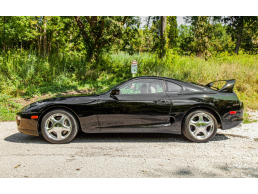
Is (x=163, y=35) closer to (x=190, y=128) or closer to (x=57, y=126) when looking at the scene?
(x=190, y=128)

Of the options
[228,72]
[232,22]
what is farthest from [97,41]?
[232,22]

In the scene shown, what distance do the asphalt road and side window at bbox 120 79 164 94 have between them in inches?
41.3

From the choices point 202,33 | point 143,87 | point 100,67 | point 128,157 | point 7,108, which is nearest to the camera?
point 128,157

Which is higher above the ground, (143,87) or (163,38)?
(163,38)

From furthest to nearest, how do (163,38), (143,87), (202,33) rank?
(202,33) → (163,38) → (143,87)

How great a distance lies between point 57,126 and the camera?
4.35m

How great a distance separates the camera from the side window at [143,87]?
4.52 meters

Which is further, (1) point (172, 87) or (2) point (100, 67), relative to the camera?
(2) point (100, 67)

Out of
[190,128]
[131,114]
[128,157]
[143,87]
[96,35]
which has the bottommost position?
[128,157]

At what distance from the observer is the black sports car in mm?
4363

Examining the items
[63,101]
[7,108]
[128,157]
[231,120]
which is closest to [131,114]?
[128,157]

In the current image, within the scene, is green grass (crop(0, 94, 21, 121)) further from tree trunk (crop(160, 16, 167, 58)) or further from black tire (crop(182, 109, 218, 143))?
tree trunk (crop(160, 16, 167, 58))

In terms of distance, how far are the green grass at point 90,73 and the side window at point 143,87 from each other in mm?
5400

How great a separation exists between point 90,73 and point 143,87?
7922mm
